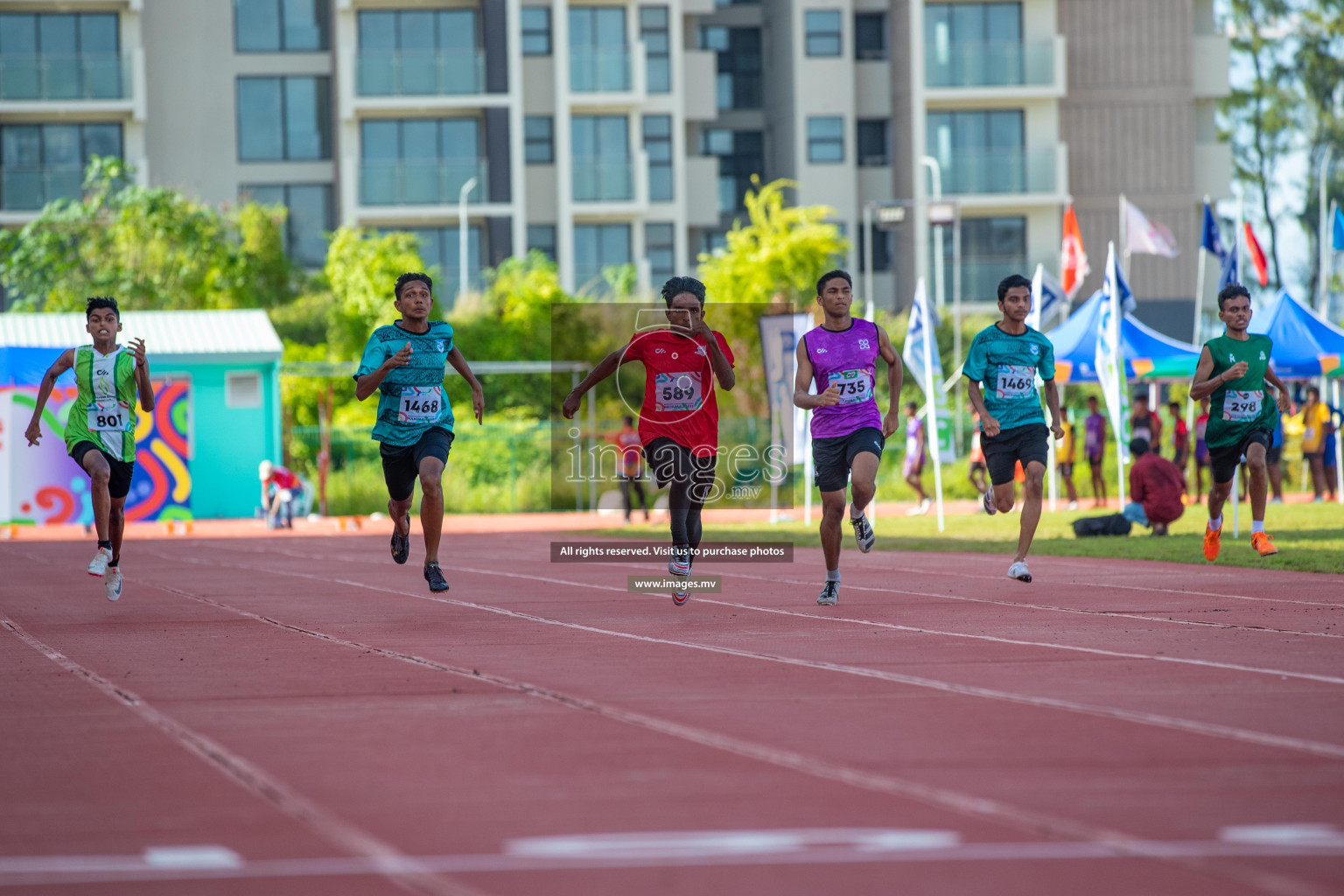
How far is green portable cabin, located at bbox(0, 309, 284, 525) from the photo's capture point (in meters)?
26.3

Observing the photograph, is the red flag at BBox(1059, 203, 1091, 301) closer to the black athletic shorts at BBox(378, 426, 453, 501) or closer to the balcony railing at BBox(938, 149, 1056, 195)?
the balcony railing at BBox(938, 149, 1056, 195)

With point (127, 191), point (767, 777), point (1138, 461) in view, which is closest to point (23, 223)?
point (127, 191)

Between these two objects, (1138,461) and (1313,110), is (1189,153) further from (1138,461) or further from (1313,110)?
(1138,461)

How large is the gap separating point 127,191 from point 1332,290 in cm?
3956

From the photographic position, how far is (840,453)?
10.3 m

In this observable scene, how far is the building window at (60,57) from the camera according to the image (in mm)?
45219

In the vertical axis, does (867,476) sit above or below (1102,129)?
below

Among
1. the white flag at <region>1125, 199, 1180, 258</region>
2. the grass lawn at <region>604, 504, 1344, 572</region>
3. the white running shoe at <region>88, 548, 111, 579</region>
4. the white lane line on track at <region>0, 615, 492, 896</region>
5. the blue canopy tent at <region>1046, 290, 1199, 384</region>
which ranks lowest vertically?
the grass lawn at <region>604, 504, 1344, 572</region>

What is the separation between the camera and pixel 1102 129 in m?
48.9

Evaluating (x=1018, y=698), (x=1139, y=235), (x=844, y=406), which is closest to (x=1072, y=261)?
(x=1139, y=235)

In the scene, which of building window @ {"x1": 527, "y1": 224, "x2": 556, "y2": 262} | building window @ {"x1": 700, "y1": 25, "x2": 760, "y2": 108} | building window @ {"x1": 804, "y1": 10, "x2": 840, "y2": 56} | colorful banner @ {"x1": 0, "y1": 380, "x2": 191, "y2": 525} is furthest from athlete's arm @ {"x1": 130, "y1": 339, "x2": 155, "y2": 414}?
building window @ {"x1": 700, "y1": 25, "x2": 760, "y2": 108}

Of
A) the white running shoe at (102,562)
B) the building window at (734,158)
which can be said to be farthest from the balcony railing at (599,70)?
the white running shoe at (102,562)

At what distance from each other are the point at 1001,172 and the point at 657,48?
10.2 metres

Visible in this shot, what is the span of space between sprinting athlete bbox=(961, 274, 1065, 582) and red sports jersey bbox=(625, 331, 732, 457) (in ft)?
7.52
